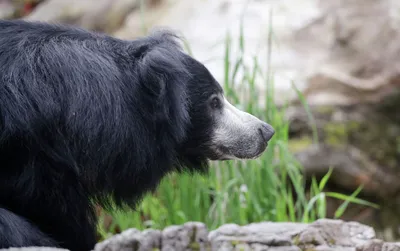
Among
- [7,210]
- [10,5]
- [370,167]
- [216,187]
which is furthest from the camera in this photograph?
[10,5]

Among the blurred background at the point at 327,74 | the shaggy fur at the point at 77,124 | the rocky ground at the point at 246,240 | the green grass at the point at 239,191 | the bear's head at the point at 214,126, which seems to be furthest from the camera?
the blurred background at the point at 327,74

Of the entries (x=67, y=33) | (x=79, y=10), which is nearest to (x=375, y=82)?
(x=79, y=10)

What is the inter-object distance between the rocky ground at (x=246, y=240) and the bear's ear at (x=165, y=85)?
16.1 inches

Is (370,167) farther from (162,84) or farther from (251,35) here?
(162,84)

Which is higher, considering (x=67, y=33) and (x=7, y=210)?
(x=67, y=33)

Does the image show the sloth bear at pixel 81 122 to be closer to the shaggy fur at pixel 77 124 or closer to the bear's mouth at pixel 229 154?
the shaggy fur at pixel 77 124

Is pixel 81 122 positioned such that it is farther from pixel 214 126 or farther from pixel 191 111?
pixel 214 126

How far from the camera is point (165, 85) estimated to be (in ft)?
9.18

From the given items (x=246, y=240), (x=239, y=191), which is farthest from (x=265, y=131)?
(x=239, y=191)

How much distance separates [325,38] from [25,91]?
3.92 meters

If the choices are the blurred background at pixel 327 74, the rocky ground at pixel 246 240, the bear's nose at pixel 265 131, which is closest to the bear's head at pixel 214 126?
the bear's nose at pixel 265 131

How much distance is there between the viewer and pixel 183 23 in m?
6.31

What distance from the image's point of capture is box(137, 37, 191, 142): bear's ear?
2.79 meters

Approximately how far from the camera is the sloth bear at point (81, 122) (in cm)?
260
